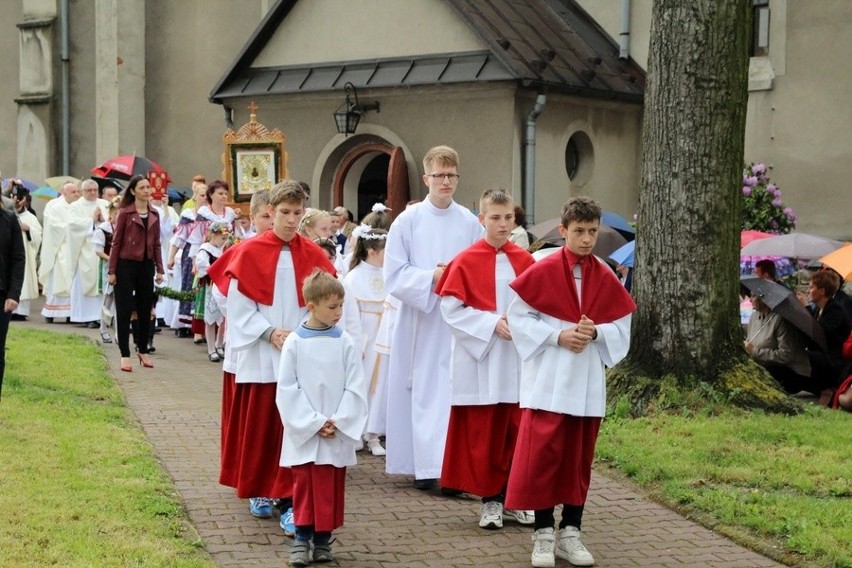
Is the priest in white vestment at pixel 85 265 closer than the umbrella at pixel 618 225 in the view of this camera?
No

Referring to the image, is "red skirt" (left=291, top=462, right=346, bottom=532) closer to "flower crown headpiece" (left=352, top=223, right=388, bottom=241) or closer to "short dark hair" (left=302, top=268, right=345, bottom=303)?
"short dark hair" (left=302, top=268, right=345, bottom=303)

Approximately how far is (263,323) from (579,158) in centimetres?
1310

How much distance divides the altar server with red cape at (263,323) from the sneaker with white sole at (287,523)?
0.13 metres

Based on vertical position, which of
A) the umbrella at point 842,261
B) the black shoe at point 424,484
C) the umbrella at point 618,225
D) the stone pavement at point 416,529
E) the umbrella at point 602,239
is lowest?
the stone pavement at point 416,529

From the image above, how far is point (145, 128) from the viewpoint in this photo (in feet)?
86.9

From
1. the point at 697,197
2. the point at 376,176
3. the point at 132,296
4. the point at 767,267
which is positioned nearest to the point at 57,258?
the point at 376,176

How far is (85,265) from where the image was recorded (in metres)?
18.4

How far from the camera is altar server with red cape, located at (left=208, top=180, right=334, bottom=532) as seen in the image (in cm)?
723

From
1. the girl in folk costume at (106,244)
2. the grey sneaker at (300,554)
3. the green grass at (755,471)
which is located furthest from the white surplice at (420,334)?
the girl in folk costume at (106,244)

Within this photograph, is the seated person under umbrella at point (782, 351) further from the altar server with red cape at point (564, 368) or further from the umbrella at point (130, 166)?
the umbrella at point (130, 166)

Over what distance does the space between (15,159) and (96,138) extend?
3.34 m

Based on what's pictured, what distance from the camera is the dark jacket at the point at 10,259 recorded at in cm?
970

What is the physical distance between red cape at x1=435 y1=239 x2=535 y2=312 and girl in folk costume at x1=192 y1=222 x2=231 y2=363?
6.88m

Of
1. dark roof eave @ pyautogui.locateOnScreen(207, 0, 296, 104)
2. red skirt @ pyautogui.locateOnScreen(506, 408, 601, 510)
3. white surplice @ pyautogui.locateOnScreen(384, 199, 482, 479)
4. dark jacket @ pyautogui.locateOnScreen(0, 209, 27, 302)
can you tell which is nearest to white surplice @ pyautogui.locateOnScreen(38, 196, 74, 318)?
dark roof eave @ pyautogui.locateOnScreen(207, 0, 296, 104)
